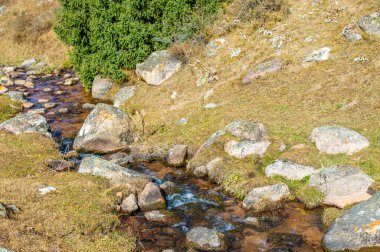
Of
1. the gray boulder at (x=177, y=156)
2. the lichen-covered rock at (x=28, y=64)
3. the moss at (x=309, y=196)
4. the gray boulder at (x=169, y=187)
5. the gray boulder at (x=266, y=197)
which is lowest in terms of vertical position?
the lichen-covered rock at (x=28, y=64)

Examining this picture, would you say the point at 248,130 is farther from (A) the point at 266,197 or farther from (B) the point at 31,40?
(B) the point at 31,40

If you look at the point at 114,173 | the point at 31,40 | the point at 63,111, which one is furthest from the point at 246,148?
the point at 31,40

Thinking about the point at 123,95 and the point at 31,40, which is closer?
the point at 123,95

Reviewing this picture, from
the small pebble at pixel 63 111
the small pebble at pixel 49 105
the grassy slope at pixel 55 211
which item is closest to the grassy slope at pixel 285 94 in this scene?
the small pebble at pixel 63 111

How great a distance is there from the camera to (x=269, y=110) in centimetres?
2306

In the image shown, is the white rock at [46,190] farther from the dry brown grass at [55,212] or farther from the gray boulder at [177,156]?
the gray boulder at [177,156]

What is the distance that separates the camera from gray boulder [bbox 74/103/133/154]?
23656 millimetres

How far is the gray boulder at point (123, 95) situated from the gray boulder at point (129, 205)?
13775 millimetres

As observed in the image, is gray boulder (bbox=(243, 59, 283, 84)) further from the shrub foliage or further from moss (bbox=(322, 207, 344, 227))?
moss (bbox=(322, 207, 344, 227))

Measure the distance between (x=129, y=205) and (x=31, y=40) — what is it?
38.3 metres

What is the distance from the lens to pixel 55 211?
1576 cm

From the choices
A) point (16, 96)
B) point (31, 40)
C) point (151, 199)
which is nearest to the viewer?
point (151, 199)

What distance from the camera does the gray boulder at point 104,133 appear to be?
23.7m

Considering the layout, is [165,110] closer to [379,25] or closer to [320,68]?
[320,68]
